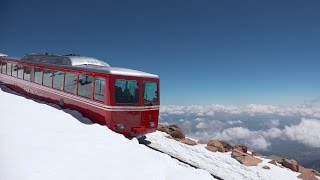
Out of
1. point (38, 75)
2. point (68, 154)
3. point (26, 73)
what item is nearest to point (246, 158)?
point (68, 154)

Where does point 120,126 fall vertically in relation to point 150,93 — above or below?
below

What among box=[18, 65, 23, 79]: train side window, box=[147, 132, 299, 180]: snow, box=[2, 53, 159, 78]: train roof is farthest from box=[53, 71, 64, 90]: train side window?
box=[147, 132, 299, 180]: snow

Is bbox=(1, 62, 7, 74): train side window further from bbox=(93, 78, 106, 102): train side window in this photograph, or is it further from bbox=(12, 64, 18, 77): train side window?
bbox=(93, 78, 106, 102): train side window

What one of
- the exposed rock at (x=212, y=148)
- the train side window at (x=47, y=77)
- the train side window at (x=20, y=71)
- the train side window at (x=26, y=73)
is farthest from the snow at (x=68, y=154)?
the train side window at (x=20, y=71)

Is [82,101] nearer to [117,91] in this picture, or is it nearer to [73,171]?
[117,91]

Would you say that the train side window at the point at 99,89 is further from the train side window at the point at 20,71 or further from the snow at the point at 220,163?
the train side window at the point at 20,71

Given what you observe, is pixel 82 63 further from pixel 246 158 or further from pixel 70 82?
pixel 246 158

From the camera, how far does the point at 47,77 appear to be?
17516mm

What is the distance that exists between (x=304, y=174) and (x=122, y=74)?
10.6 meters

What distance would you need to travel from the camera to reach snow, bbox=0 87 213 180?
6.00 metres

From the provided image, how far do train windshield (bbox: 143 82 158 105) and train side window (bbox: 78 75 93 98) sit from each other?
2641 millimetres

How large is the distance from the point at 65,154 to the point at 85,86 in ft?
24.4

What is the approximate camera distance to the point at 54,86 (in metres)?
16.6

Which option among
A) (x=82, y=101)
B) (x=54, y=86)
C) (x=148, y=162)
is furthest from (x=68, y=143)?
(x=54, y=86)
